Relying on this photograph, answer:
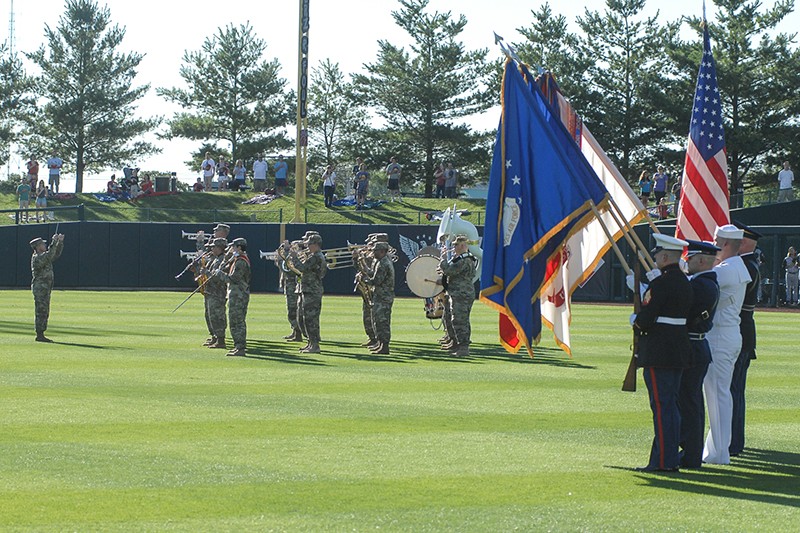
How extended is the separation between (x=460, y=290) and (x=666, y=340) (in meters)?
9.64

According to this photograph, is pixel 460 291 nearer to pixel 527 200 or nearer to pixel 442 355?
pixel 442 355

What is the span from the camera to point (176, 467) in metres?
9.40

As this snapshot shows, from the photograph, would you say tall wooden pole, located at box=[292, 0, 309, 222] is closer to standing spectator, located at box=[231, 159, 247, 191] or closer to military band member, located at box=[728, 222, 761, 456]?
standing spectator, located at box=[231, 159, 247, 191]

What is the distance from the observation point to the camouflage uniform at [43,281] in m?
20.4

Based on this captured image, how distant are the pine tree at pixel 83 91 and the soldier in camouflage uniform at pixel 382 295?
50752mm

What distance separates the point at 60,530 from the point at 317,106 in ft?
235

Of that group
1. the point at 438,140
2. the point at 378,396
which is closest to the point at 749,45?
the point at 438,140

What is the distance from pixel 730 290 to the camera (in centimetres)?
993

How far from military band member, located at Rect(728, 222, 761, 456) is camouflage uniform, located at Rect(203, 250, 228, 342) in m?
10.6

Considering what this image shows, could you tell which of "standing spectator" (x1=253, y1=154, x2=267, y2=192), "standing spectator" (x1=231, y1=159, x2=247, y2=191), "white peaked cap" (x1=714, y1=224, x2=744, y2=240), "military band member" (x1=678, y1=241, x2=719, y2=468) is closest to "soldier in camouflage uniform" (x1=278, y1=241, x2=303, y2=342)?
"white peaked cap" (x1=714, y1=224, x2=744, y2=240)

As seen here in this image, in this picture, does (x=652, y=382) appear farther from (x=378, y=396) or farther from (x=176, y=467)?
(x=378, y=396)

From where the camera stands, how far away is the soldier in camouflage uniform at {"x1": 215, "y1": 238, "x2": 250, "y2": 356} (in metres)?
18.7

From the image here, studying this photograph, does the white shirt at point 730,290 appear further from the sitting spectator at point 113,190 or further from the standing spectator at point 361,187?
the sitting spectator at point 113,190

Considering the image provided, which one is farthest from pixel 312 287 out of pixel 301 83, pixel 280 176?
pixel 280 176
